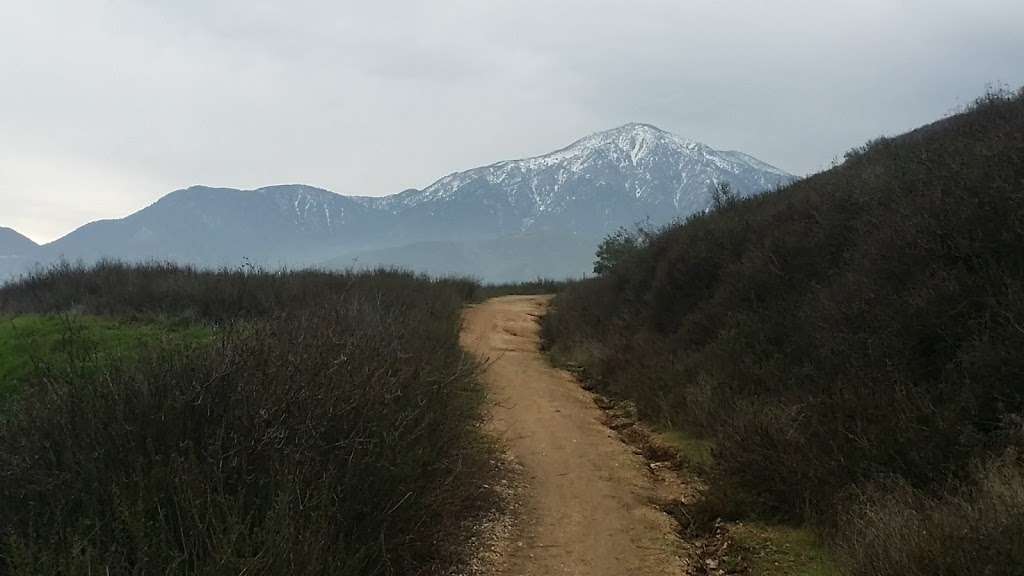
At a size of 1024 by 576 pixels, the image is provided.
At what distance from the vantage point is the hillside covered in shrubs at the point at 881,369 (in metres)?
4.05

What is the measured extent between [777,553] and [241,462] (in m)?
3.90

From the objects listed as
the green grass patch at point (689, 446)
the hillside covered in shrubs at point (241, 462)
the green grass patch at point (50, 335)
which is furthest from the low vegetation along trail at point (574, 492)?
the green grass patch at point (50, 335)

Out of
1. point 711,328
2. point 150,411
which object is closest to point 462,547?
point 150,411

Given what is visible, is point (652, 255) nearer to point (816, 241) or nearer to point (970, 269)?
point (816, 241)

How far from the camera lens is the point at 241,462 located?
3.69 meters

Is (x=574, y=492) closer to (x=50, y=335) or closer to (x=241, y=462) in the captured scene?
(x=241, y=462)

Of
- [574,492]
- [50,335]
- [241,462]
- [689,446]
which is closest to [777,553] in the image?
[574,492]

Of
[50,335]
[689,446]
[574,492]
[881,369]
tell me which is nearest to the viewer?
[881,369]

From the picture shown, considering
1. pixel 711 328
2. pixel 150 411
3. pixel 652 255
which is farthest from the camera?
pixel 652 255

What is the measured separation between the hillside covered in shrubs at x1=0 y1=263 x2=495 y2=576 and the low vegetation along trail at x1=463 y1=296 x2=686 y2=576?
26.9 inches

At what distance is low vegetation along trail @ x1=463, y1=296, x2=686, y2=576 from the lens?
5.26 metres

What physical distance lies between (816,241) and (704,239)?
13.0ft

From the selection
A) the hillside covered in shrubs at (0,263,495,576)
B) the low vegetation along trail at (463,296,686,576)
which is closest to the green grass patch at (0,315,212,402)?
the low vegetation along trail at (463,296,686,576)

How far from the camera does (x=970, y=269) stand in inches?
233
